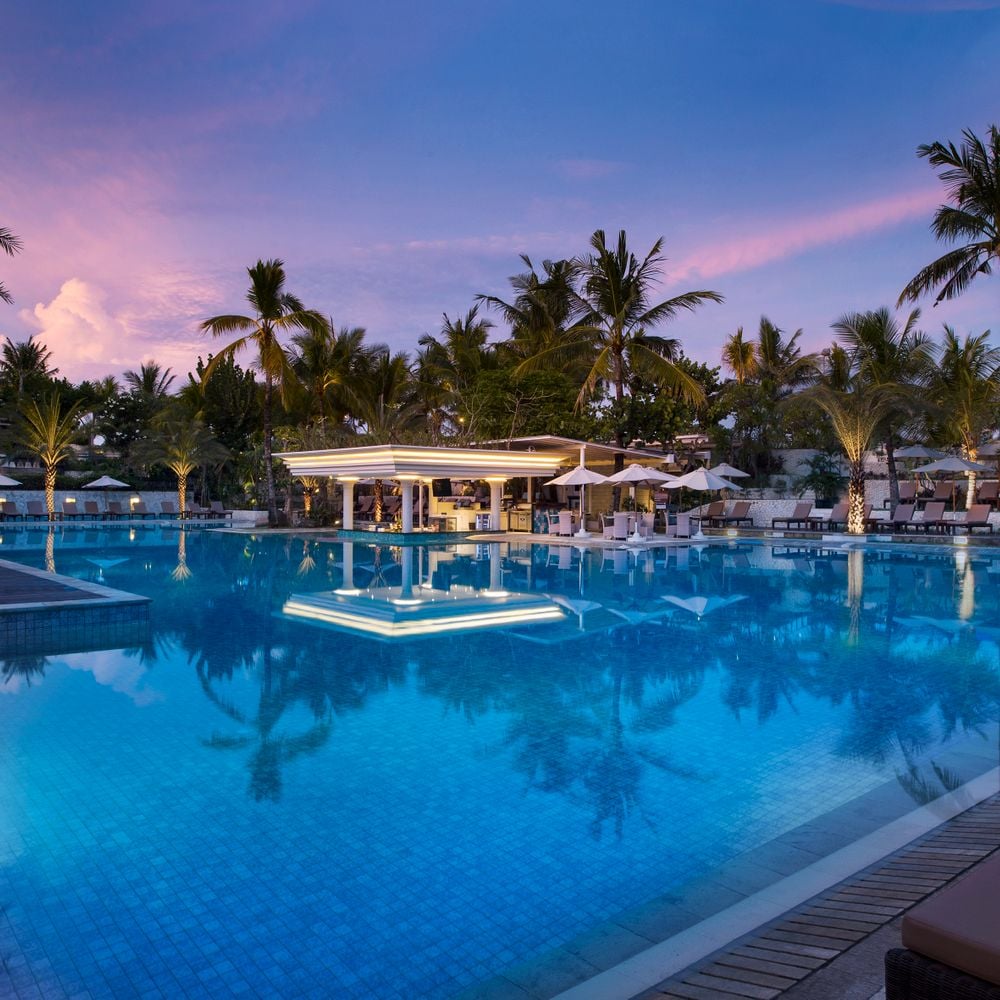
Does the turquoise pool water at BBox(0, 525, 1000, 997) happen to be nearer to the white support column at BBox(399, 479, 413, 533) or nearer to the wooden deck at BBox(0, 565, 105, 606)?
the wooden deck at BBox(0, 565, 105, 606)

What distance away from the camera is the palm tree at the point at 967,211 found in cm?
1555

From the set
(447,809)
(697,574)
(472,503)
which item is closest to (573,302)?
(472,503)

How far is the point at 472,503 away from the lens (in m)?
27.3

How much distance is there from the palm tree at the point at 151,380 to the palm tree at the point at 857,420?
30.8m

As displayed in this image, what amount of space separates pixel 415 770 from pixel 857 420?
19.9 metres

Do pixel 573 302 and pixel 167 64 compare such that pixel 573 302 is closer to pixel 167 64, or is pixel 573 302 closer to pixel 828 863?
pixel 167 64

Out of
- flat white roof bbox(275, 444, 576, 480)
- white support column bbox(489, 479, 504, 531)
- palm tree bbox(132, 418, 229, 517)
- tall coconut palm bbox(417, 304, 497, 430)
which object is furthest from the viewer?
tall coconut palm bbox(417, 304, 497, 430)

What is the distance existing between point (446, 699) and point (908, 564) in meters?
13.9

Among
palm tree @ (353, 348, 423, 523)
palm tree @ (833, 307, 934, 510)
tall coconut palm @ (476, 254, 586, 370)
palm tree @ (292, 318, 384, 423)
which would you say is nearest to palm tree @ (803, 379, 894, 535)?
palm tree @ (833, 307, 934, 510)

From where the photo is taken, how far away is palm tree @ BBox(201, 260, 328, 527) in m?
24.5

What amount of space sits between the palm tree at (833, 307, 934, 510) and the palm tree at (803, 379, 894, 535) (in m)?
3.27

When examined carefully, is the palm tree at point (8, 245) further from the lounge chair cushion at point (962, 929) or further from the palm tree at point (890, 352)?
the palm tree at point (890, 352)

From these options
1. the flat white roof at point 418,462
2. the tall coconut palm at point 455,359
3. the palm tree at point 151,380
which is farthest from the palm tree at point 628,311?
the palm tree at point 151,380

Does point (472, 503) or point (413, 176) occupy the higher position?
point (413, 176)
